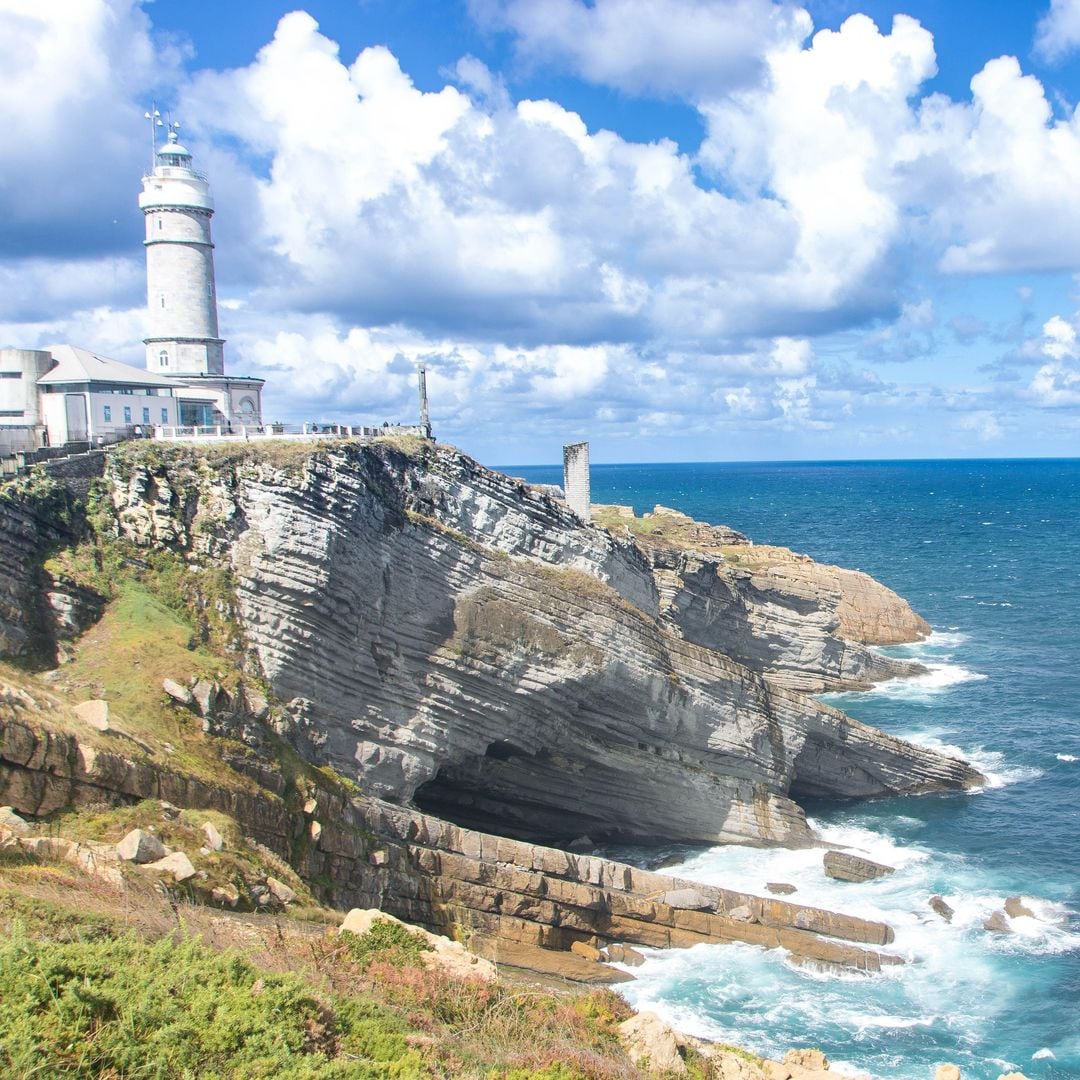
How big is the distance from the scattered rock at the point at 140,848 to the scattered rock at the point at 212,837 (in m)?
1.49

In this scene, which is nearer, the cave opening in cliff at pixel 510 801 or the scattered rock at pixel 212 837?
the scattered rock at pixel 212 837

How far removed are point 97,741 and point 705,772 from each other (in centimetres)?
2458

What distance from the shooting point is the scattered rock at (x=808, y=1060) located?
716 inches

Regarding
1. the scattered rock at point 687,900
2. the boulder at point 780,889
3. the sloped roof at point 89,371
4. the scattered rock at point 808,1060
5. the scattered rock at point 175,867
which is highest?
the sloped roof at point 89,371

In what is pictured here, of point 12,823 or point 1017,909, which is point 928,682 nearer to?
point 1017,909

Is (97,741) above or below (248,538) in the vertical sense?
below

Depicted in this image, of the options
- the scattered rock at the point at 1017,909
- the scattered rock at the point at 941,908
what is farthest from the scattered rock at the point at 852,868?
the scattered rock at the point at 1017,909

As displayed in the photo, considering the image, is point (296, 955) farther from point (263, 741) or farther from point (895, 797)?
point (895, 797)

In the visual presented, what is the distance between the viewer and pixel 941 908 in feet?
104

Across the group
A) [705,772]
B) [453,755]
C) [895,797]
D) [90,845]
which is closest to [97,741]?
[90,845]

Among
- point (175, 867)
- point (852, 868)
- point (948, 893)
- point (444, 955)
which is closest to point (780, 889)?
point (852, 868)

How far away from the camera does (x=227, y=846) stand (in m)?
19.6

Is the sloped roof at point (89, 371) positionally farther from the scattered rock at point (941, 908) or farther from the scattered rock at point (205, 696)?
the scattered rock at point (941, 908)

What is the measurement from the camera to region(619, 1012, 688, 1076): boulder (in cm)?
1548
